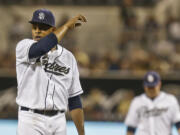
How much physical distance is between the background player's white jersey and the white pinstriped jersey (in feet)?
8.79

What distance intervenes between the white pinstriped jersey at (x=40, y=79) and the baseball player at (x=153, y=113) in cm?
268

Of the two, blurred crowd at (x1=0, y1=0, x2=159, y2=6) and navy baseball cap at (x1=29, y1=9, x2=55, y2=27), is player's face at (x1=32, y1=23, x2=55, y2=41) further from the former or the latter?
blurred crowd at (x1=0, y1=0, x2=159, y2=6)

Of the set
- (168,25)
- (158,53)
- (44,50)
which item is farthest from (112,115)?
(44,50)

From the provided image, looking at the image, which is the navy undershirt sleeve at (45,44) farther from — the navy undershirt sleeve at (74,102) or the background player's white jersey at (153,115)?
the background player's white jersey at (153,115)

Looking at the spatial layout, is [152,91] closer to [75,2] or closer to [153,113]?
[153,113]

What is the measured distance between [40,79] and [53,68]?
0.56 feet

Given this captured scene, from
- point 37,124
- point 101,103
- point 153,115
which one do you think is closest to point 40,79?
point 37,124

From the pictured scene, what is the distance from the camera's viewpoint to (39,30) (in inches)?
180

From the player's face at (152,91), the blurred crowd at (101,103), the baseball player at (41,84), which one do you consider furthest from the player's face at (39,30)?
the blurred crowd at (101,103)

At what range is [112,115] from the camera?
11266mm

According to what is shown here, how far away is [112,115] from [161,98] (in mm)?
4050

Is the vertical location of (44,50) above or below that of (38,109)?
above

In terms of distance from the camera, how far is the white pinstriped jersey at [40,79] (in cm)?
450

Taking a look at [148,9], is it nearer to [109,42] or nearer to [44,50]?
[109,42]
